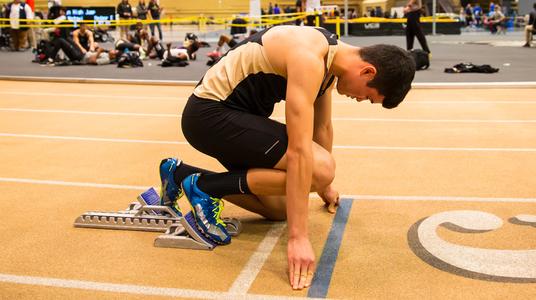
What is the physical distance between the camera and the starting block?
3189 millimetres

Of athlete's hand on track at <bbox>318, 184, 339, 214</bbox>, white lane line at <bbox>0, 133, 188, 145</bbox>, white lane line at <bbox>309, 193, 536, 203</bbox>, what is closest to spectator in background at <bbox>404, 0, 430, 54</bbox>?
white lane line at <bbox>0, 133, 188, 145</bbox>

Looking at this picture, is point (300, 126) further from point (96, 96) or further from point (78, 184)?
point (96, 96)

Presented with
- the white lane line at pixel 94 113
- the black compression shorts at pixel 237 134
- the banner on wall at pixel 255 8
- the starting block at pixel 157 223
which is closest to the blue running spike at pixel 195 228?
the starting block at pixel 157 223

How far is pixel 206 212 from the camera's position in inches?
125

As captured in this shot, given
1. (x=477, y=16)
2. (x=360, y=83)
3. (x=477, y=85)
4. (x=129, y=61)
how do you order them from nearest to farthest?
(x=360, y=83) < (x=477, y=85) < (x=129, y=61) < (x=477, y=16)

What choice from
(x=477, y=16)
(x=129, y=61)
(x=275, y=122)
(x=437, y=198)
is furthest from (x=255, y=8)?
(x=477, y=16)

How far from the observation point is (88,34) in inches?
615

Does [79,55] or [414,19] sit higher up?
[414,19]

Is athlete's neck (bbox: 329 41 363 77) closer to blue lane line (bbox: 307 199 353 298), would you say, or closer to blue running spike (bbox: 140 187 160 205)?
blue lane line (bbox: 307 199 353 298)

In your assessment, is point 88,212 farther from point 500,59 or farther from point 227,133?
point 500,59

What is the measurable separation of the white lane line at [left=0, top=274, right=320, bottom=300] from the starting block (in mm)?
511

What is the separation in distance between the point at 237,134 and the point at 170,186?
28.2 inches

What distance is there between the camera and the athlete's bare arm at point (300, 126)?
260 cm

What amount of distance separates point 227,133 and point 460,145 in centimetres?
324
